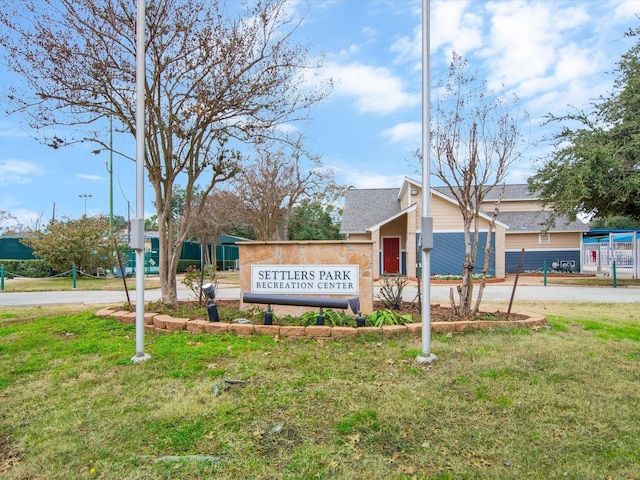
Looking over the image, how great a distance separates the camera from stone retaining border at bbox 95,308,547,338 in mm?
5691

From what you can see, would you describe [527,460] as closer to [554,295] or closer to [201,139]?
[201,139]

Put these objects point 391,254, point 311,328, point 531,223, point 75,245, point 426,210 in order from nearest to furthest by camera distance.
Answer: point 426,210
point 311,328
point 75,245
point 391,254
point 531,223

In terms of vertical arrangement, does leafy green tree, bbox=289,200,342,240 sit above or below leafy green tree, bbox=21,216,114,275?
above

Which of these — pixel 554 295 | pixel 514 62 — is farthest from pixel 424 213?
pixel 554 295

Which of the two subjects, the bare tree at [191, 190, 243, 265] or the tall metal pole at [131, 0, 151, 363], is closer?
the tall metal pole at [131, 0, 151, 363]

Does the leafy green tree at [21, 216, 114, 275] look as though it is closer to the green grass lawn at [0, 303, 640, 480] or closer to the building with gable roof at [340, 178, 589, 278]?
the building with gable roof at [340, 178, 589, 278]

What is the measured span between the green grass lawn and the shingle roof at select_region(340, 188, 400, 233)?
62.3 ft

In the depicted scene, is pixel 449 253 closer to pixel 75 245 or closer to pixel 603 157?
pixel 603 157

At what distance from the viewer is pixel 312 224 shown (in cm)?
3859

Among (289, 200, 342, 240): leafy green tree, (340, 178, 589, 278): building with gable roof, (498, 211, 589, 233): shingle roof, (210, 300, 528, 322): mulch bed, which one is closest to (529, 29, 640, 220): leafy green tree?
(340, 178, 589, 278): building with gable roof

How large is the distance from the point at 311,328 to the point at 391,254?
59.9ft

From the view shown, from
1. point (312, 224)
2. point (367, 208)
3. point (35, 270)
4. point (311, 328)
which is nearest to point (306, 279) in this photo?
point (311, 328)

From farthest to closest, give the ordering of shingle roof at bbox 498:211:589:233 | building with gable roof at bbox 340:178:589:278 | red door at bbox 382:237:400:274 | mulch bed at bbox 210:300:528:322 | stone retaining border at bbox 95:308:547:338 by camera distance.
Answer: shingle roof at bbox 498:211:589:233 → red door at bbox 382:237:400:274 → building with gable roof at bbox 340:178:589:278 → mulch bed at bbox 210:300:528:322 → stone retaining border at bbox 95:308:547:338

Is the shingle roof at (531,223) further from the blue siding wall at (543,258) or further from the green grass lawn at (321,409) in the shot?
the green grass lawn at (321,409)
